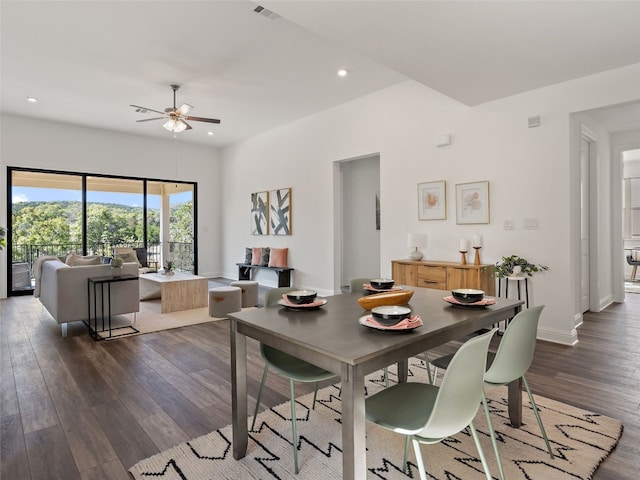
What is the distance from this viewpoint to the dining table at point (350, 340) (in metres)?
1.25

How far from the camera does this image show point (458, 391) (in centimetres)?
131

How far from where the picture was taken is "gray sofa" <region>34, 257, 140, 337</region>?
13.3 feet

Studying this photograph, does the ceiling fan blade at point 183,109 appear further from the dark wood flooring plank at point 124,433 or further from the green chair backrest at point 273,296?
the dark wood flooring plank at point 124,433

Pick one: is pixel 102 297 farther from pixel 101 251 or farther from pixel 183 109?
pixel 101 251

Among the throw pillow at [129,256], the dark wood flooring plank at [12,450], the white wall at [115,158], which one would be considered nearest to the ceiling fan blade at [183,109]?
the throw pillow at [129,256]

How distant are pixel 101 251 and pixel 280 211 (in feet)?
12.6

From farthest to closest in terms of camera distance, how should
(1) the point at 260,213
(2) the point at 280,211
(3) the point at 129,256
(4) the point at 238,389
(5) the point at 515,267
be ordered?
(1) the point at 260,213 → (2) the point at 280,211 → (3) the point at 129,256 → (5) the point at 515,267 → (4) the point at 238,389

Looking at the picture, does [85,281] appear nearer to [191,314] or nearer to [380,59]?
[191,314]

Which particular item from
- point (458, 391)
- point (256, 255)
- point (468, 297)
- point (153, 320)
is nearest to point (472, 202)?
point (468, 297)

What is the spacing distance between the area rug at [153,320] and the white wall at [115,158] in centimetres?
344

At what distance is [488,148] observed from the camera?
428cm

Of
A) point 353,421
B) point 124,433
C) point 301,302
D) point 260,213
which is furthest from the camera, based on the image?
point 260,213

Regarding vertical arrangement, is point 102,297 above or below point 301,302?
below

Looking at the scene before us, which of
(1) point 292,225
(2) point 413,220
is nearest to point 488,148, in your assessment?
(2) point 413,220
